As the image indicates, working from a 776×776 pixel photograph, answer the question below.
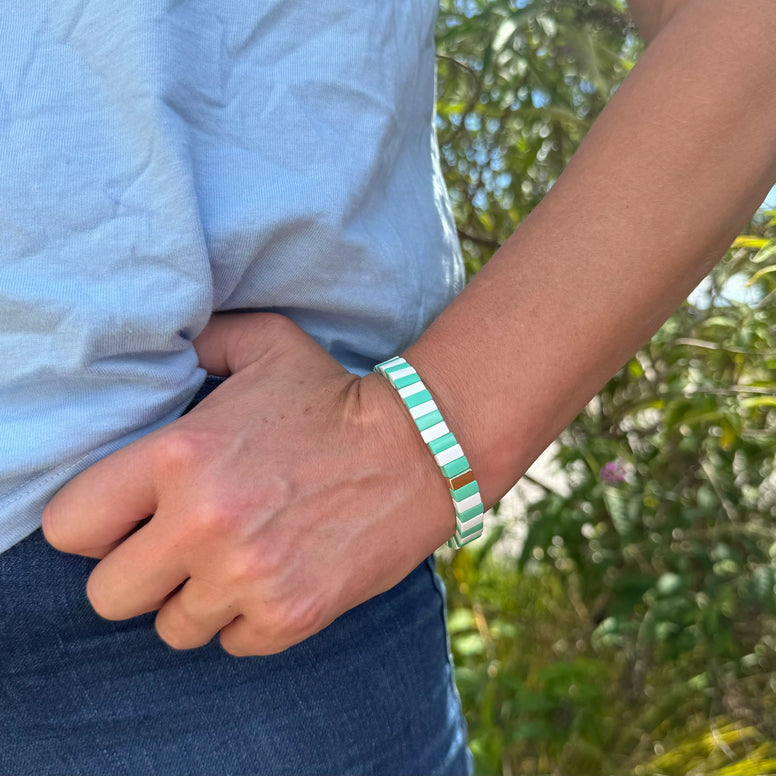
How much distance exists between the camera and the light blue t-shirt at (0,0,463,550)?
0.60 metres

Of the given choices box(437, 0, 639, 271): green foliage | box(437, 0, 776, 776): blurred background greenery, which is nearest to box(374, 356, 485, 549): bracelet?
box(437, 0, 639, 271): green foliage

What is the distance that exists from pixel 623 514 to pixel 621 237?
1.08 m

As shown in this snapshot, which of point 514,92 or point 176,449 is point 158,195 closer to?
point 176,449

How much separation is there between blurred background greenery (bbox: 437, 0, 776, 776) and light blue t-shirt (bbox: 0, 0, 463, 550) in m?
0.78

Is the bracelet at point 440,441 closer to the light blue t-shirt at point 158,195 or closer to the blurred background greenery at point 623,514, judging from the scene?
the light blue t-shirt at point 158,195

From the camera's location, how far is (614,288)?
25.5 inches

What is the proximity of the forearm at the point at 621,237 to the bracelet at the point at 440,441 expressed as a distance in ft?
0.06

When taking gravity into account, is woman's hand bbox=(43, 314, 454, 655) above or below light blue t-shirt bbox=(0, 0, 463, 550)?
below

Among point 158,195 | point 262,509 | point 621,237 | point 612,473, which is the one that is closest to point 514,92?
point 612,473

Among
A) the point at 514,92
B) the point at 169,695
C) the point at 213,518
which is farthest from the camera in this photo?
the point at 514,92

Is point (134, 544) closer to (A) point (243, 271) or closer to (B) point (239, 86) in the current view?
(A) point (243, 271)

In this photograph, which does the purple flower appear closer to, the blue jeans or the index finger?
the blue jeans

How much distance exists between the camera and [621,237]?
65 centimetres

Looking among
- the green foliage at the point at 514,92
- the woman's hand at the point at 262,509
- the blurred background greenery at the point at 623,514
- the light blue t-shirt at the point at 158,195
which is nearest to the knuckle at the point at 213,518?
the woman's hand at the point at 262,509
